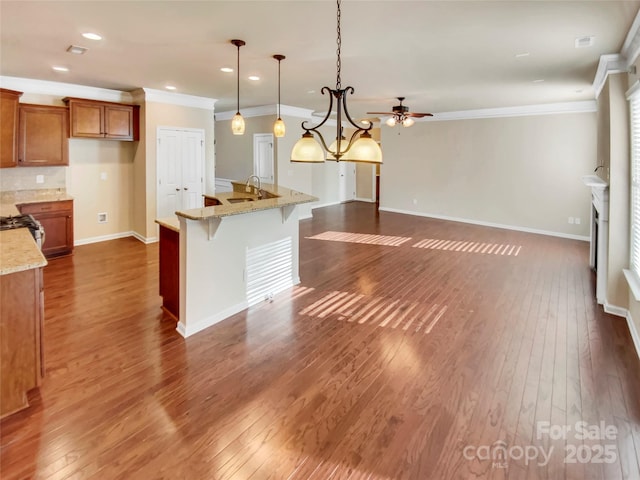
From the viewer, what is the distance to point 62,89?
19.6 ft

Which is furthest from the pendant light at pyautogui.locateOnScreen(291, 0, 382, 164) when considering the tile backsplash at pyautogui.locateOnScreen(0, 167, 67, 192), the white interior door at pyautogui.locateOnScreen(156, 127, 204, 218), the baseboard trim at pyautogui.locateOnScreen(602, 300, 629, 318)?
the tile backsplash at pyautogui.locateOnScreen(0, 167, 67, 192)

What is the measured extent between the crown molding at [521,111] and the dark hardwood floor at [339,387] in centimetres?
417

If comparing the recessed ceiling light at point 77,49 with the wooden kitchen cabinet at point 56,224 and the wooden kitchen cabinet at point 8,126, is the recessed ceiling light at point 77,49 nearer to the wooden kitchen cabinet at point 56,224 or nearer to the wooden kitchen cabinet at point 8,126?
the wooden kitchen cabinet at point 8,126

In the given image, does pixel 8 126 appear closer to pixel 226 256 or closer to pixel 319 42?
pixel 226 256

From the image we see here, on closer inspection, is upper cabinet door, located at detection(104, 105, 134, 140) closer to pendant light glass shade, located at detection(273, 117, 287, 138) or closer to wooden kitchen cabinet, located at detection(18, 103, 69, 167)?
wooden kitchen cabinet, located at detection(18, 103, 69, 167)

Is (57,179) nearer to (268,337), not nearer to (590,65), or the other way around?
(268,337)

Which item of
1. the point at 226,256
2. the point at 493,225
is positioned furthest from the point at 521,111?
the point at 226,256

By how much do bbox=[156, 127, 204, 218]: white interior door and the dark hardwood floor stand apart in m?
2.40

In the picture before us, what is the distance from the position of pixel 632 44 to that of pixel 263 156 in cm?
703

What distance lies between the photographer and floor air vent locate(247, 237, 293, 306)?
4.07 meters

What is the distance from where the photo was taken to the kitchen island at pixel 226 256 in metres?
3.39

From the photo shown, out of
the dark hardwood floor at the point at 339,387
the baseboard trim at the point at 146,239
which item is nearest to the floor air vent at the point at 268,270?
the dark hardwood floor at the point at 339,387

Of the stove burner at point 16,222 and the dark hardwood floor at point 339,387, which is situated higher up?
the stove burner at point 16,222

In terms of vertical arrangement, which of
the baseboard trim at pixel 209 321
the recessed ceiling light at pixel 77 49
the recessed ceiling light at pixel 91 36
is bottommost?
the baseboard trim at pixel 209 321
